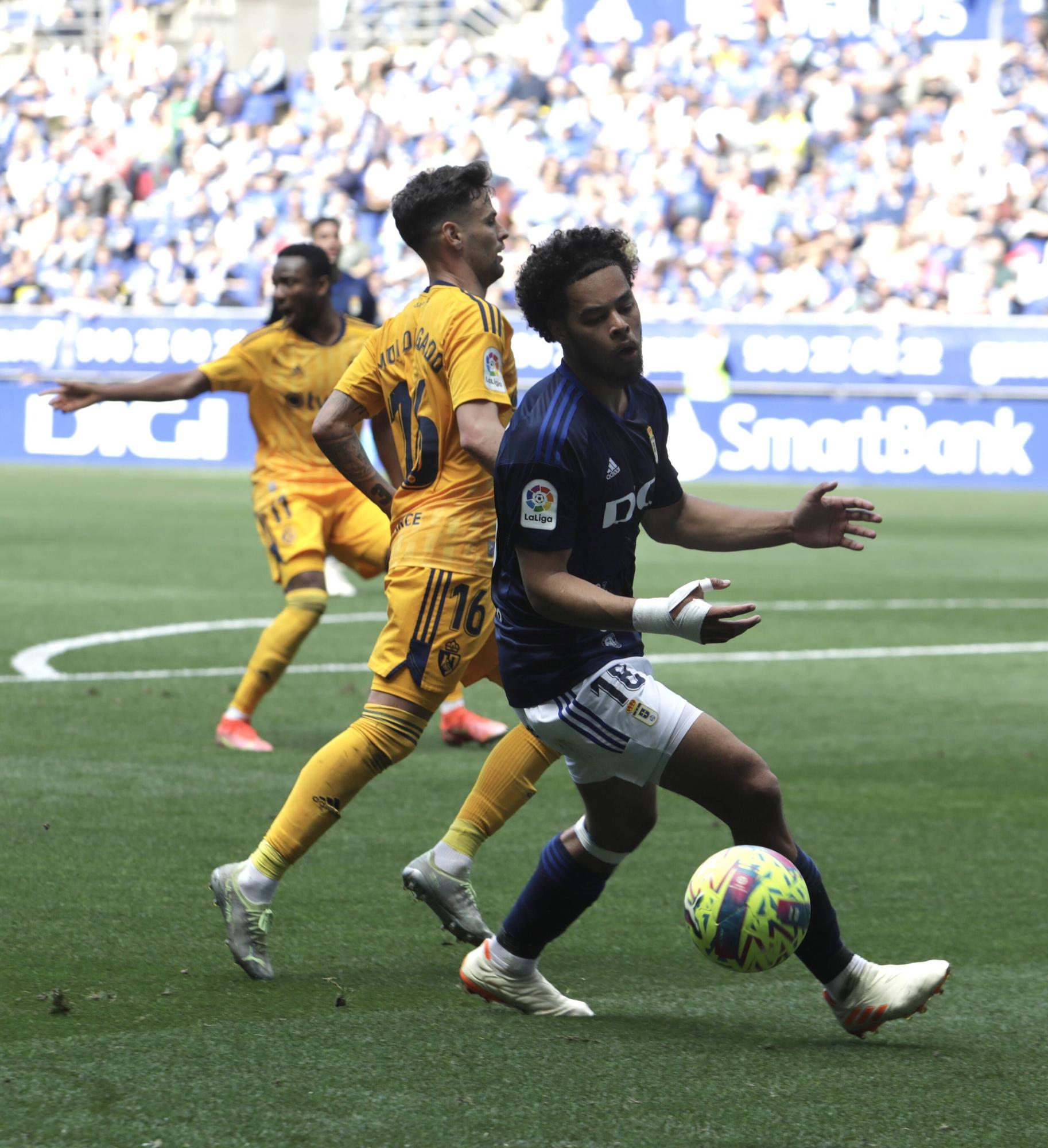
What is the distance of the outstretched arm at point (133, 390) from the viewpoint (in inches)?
265

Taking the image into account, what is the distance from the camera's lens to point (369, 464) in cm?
559

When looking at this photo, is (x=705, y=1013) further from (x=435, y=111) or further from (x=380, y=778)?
(x=435, y=111)

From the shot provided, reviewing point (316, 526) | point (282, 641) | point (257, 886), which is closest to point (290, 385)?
point (316, 526)

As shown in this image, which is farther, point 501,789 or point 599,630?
point 501,789

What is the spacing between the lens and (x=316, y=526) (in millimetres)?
8172

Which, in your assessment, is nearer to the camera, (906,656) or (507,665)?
(507,665)

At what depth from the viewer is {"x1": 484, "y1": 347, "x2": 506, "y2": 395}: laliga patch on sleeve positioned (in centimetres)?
511

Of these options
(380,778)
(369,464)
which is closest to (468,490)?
(369,464)

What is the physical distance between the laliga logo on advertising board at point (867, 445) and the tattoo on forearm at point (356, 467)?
59.5 feet

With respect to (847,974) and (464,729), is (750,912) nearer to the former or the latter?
(847,974)

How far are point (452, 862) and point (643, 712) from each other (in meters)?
1.11

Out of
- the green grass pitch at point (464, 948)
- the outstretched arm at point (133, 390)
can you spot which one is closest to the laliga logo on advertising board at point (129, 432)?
the green grass pitch at point (464, 948)

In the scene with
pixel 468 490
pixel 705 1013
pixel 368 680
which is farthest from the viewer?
pixel 368 680

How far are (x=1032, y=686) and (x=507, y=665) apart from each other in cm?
641
